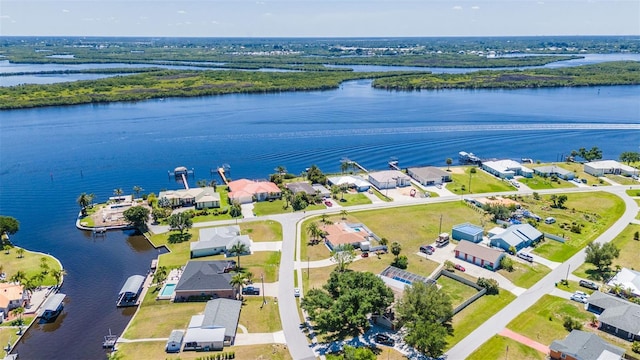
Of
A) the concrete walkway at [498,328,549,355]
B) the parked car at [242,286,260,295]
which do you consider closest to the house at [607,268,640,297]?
the concrete walkway at [498,328,549,355]

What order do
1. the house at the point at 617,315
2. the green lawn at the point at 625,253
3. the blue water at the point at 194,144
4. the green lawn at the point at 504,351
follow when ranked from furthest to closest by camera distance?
1. the blue water at the point at 194,144
2. the green lawn at the point at 625,253
3. the house at the point at 617,315
4. the green lawn at the point at 504,351

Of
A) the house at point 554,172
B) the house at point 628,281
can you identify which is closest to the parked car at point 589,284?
the house at point 628,281

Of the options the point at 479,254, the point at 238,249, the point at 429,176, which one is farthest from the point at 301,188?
the point at 479,254

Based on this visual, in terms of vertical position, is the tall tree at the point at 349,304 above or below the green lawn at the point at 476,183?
above

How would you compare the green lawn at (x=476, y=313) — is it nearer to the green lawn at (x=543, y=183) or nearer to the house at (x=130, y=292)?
the house at (x=130, y=292)

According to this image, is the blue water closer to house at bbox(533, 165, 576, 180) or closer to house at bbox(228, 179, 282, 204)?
house at bbox(228, 179, 282, 204)

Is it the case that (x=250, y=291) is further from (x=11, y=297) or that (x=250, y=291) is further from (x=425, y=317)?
(x=11, y=297)
